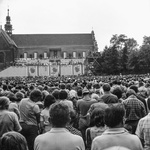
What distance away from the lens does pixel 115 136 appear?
4562mm

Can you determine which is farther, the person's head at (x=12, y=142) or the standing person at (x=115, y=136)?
the standing person at (x=115, y=136)

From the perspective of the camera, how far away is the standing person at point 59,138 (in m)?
4.63

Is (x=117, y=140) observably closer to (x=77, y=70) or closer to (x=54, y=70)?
(x=54, y=70)

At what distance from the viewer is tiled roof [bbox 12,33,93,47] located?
11512 centimetres

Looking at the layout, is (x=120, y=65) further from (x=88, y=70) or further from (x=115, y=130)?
(x=115, y=130)

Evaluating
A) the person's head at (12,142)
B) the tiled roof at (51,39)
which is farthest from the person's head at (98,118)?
the tiled roof at (51,39)

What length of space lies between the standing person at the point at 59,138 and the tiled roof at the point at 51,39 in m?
110

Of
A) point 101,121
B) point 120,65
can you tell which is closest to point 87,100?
point 101,121

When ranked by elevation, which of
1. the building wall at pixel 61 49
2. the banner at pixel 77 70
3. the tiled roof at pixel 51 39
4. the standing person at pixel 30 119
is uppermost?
the tiled roof at pixel 51 39

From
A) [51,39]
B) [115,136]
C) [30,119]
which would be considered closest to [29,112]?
[30,119]

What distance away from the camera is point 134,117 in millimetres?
8875

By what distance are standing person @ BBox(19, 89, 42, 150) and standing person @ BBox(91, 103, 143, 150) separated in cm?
433

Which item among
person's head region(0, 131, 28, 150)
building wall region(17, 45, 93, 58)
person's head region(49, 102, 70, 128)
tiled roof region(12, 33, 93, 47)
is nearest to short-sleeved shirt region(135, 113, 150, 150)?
person's head region(49, 102, 70, 128)

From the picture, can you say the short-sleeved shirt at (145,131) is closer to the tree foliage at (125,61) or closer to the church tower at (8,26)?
the tree foliage at (125,61)
